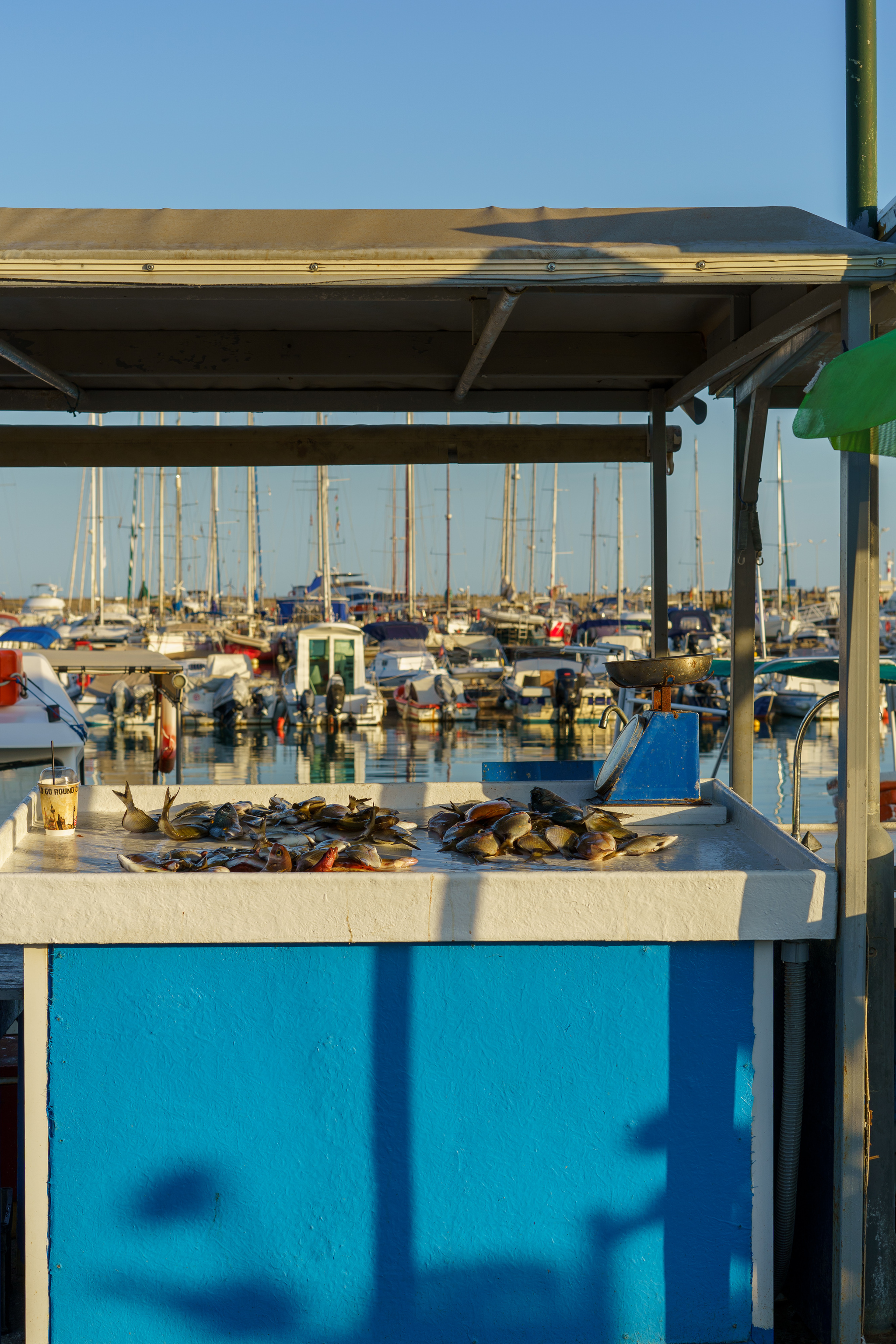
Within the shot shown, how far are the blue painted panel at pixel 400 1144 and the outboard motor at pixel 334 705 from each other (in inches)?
1288

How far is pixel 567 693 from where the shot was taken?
38844 mm

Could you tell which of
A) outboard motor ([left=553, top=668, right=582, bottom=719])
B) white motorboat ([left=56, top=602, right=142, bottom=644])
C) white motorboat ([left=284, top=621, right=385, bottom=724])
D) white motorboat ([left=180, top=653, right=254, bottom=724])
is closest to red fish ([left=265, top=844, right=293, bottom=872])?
white motorboat ([left=284, top=621, right=385, bottom=724])

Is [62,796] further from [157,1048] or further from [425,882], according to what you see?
[425,882]

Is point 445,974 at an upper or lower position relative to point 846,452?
lower

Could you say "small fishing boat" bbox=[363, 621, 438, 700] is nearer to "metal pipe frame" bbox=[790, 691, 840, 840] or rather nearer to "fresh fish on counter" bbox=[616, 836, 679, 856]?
"metal pipe frame" bbox=[790, 691, 840, 840]

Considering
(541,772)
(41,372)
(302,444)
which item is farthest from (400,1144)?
(302,444)

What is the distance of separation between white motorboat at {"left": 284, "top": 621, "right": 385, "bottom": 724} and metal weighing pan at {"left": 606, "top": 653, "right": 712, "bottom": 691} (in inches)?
1250

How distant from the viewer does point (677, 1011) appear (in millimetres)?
3611

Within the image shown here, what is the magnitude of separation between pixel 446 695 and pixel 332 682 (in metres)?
4.08

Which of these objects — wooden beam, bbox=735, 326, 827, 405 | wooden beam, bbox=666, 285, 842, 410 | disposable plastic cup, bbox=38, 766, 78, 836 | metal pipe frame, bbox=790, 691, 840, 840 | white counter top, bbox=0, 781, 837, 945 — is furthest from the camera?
metal pipe frame, bbox=790, 691, 840, 840

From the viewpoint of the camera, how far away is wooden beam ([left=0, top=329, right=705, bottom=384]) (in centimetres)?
586

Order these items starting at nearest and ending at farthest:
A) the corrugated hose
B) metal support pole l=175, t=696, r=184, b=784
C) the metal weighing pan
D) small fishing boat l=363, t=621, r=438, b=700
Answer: the corrugated hose
the metal weighing pan
metal support pole l=175, t=696, r=184, b=784
small fishing boat l=363, t=621, r=438, b=700

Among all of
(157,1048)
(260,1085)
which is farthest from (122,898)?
(260,1085)

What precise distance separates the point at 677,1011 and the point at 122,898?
1.85 meters
